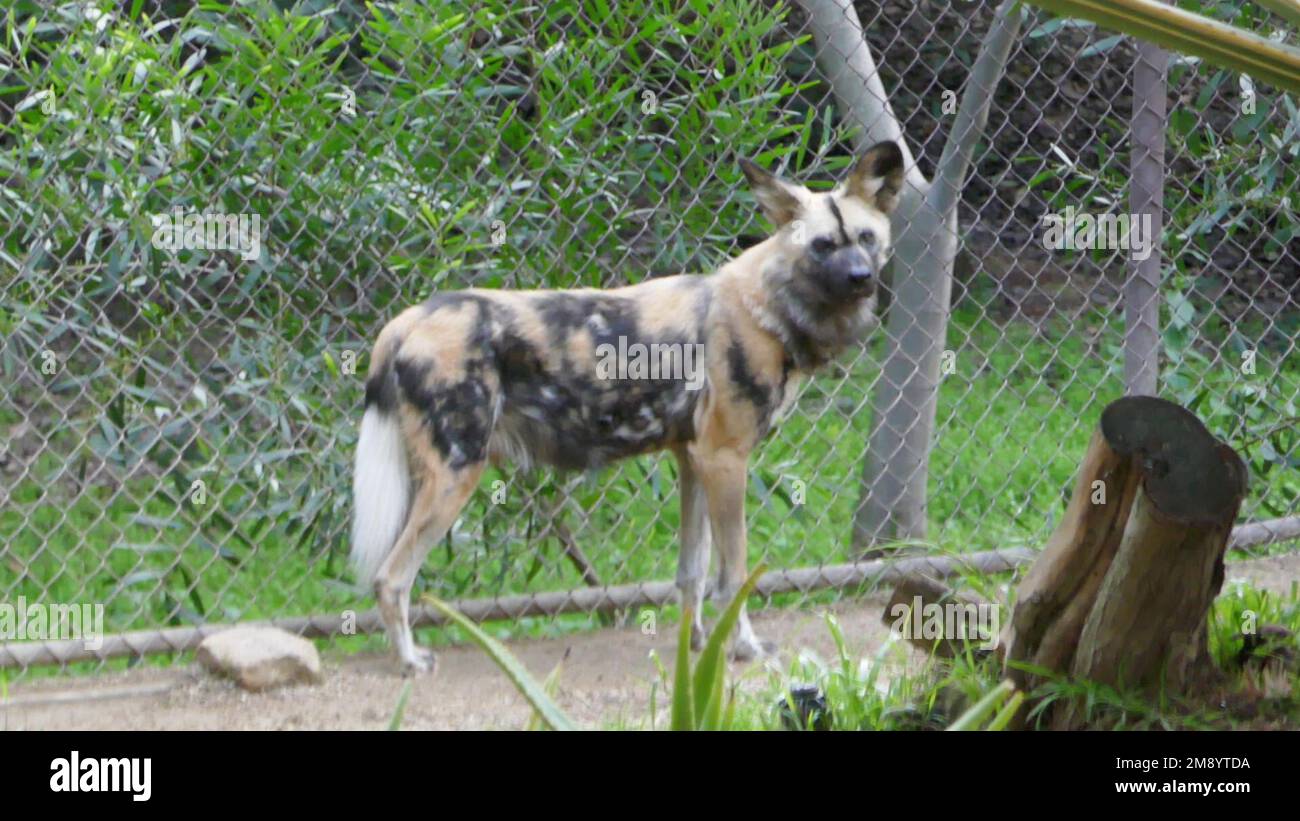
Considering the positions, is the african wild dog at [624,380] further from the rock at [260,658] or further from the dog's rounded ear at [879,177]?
the rock at [260,658]

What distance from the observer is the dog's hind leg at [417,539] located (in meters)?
3.66

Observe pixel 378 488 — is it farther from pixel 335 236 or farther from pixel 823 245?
pixel 823 245

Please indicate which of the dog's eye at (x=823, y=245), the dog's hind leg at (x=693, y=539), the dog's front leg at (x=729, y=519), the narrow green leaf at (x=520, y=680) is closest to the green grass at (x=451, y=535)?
the dog's hind leg at (x=693, y=539)

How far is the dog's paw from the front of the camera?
366cm

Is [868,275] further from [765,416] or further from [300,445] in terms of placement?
[300,445]

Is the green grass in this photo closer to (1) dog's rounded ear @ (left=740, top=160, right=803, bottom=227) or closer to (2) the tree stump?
(1) dog's rounded ear @ (left=740, top=160, right=803, bottom=227)

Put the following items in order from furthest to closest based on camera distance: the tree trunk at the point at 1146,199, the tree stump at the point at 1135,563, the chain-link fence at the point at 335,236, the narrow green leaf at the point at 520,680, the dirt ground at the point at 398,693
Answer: the tree trunk at the point at 1146,199
the chain-link fence at the point at 335,236
the dirt ground at the point at 398,693
the tree stump at the point at 1135,563
the narrow green leaf at the point at 520,680

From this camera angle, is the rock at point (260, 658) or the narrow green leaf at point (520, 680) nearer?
the narrow green leaf at point (520, 680)

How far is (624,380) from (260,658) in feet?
3.62

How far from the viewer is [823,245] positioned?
156 inches

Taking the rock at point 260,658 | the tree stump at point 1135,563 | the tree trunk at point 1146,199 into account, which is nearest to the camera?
the tree stump at point 1135,563

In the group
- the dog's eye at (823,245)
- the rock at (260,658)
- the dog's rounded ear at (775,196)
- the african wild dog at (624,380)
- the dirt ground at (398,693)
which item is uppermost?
the dog's rounded ear at (775,196)
